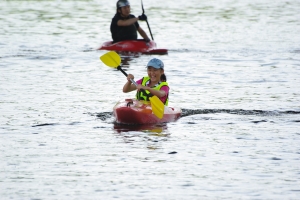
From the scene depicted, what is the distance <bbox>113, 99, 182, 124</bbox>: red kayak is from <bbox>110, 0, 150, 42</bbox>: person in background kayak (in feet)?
23.0

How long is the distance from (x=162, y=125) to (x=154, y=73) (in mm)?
653

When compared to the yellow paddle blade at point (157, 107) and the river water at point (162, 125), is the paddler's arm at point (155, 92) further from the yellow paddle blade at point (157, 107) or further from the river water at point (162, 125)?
the river water at point (162, 125)

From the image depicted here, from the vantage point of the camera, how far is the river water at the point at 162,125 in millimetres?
8320

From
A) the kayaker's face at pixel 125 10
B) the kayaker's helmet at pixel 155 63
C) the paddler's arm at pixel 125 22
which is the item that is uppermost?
the kayaker's helmet at pixel 155 63

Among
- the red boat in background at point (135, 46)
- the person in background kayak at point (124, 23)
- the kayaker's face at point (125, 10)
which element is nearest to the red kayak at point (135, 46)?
the red boat in background at point (135, 46)

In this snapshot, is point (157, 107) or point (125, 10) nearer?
point (157, 107)

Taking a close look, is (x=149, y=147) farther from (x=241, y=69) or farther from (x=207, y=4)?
(x=207, y=4)

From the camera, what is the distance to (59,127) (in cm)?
1113

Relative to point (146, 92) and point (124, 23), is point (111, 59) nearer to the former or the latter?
point (146, 92)

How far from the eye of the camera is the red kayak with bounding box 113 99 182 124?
1109 cm

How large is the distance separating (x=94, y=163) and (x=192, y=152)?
3.84ft

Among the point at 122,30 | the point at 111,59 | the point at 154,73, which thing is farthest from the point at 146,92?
the point at 122,30

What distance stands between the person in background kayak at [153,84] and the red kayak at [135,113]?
0.18 metres

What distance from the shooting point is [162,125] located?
11328mm
